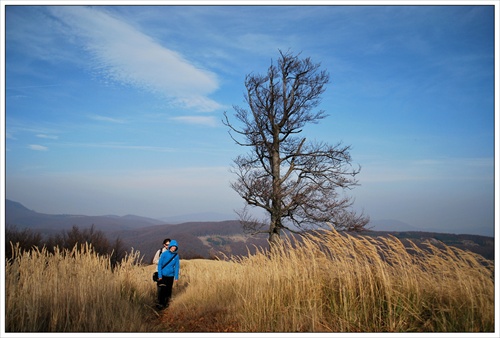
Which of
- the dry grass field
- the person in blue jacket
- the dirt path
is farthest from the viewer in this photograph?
the person in blue jacket

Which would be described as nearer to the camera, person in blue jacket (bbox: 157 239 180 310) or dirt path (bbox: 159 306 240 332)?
dirt path (bbox: 159 306 240 332)

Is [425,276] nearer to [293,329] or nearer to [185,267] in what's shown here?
[293,329]

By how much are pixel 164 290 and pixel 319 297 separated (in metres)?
3.70

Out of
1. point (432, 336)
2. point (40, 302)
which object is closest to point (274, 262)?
point (432, 336)

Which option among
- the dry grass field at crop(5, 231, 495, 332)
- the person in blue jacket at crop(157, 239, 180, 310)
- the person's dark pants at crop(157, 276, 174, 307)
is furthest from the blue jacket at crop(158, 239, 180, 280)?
the dry grass field at crop(5, 231, 495, 332)

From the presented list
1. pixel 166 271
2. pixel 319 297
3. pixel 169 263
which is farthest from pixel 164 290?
pixel 319 297

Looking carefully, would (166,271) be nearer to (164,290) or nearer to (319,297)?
(164,290)

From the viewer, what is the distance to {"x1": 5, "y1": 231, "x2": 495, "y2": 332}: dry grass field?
5008mm

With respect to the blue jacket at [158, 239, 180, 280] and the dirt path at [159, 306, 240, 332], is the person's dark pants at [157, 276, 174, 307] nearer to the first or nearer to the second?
the blue jacket at [158, 239, 180, 280]

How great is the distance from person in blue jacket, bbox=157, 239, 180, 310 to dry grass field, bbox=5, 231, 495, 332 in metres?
0.87

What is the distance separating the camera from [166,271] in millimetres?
7965

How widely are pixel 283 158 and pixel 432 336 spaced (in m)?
10.3

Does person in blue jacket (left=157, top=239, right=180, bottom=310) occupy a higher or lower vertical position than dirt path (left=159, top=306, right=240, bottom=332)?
higher

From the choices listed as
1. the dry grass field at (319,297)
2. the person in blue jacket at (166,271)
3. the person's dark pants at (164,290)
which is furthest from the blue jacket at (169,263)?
the dry grass field at (319,297)
